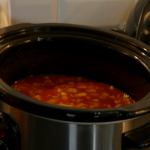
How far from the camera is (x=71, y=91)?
1140mm

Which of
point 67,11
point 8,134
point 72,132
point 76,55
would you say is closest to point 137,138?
point 72,132

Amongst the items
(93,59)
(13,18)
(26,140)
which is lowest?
(26,140)

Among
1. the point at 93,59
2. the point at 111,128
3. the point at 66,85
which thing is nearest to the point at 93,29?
the point at 93,59

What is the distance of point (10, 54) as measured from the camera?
3.49 feet

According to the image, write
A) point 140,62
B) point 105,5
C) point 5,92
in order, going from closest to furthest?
1. point 5,92
2. point 140,62
3. point 105,5

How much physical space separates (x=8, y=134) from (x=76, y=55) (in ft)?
1.28

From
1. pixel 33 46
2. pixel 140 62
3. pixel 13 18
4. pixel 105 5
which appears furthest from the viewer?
pixel 105 5

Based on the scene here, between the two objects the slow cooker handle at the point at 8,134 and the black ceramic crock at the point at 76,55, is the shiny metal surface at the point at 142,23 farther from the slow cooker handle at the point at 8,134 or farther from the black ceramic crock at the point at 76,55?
the slow cooker handle at the point at 8,134

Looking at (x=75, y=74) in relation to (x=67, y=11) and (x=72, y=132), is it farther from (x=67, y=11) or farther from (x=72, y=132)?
(x=72, y=132)

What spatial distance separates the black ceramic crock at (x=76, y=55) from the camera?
1.06 m

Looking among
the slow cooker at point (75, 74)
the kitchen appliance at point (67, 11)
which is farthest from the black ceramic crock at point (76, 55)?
the kitchen appliance at point (67, 11)

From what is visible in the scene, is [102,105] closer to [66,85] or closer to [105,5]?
[66,85]

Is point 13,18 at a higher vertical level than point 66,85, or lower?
higher

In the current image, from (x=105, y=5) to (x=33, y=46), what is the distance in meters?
0.38
